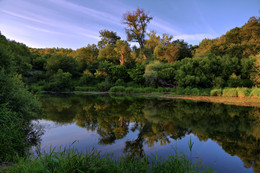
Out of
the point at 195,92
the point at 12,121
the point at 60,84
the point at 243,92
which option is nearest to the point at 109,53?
the point at 60,84

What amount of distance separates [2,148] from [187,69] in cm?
2268

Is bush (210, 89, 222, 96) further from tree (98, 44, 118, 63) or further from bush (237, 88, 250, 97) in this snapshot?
tree (98, 44, 118, 63)

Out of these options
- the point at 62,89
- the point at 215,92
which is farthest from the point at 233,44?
the point at 62,89

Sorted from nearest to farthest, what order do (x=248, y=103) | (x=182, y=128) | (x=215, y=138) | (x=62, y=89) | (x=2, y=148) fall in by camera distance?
(x=2, y=148), (x=215, y=138), (x=182, y=128), (x=248, y=103), (x=62, y=89)

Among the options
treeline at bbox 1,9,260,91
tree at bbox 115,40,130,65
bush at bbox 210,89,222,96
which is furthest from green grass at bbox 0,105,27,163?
tree at bbox 115,40,130,65

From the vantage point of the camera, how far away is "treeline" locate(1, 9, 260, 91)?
2081cm

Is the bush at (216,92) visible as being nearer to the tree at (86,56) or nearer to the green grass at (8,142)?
the green grass at (8,142)

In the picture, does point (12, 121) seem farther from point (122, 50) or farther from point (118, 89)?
point (122, 50)

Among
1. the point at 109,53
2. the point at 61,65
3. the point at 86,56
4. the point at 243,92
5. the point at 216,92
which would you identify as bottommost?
the point at 216,92

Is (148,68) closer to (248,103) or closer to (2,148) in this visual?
(248,103)

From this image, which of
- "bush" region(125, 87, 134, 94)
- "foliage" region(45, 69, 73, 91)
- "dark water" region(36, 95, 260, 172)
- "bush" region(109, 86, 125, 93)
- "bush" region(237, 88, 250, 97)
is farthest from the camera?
"foliage" region(45, 69, 73, 91)

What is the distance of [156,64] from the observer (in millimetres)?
26344

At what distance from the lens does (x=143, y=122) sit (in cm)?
803

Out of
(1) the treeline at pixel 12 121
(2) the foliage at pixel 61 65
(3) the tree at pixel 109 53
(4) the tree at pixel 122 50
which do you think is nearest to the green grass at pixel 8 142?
(1) the treeline at pixel 12 121
